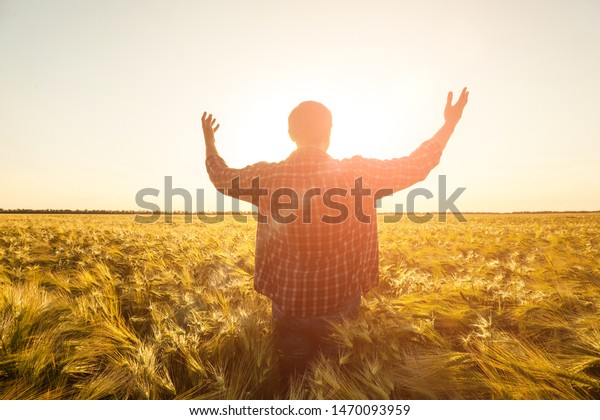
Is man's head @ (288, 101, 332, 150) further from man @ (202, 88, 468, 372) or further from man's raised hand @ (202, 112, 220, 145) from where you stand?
man's raised hand @ (202, 112, 220, 145)

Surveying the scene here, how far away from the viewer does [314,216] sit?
7.63 feet

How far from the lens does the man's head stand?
2.39 metres

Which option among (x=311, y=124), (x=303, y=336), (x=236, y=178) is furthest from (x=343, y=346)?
(x=311, y=124)

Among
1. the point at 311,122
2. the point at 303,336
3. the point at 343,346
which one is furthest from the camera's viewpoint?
the point at 303,336

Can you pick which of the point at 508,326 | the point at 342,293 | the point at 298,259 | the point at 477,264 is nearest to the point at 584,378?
the point at 508,326

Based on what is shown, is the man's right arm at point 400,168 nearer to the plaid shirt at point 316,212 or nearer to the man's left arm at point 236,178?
the plaid shirt at point 316,212

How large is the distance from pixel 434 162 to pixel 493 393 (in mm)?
1527

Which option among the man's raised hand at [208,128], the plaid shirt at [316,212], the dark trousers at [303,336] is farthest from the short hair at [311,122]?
the dark trousers at [303,336]

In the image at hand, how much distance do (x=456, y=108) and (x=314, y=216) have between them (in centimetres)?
141

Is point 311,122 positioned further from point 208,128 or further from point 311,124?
point 208,128

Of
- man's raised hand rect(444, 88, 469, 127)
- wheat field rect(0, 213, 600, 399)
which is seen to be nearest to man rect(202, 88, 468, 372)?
man's raised hand rect(444, 88, 469, 127)

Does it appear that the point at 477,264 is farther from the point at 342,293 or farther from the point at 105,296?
the point at 105,296

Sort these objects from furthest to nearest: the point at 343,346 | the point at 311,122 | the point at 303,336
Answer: the point at 303,336
the point at 311,122
the point at 343,346

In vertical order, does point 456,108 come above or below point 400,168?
above
